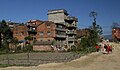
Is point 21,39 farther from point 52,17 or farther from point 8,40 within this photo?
point 52,17

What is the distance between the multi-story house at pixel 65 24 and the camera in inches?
3172

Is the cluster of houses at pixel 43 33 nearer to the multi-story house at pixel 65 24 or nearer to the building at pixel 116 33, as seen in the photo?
the multi-story house at pixel 65 24

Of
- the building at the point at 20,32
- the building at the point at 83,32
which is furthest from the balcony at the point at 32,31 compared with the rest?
the building at the point at 83,32

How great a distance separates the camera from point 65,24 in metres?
87.3

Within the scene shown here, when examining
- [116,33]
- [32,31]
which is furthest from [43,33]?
[116,33]

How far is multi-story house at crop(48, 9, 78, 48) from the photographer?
264 ft

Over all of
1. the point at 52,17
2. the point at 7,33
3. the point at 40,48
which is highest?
the point at 52,17

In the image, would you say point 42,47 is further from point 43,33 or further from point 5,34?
point 5,34

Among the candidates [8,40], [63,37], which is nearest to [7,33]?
A: [8,40]

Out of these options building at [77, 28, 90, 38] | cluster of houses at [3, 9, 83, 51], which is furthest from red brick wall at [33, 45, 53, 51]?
building at [77, 28, 90, 38]

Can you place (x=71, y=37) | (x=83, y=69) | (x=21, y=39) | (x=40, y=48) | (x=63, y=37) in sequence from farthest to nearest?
1. (x=71, y=37)
2. (x=63, y=37)
3. (x=21, y=39)
4. (x=40, y=48)
5. (x=83, y=69)

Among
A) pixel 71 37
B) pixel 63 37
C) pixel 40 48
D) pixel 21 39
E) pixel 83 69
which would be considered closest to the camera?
pixel 83 69

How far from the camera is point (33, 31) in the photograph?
74250mm

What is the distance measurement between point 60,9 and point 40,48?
26.7 m
